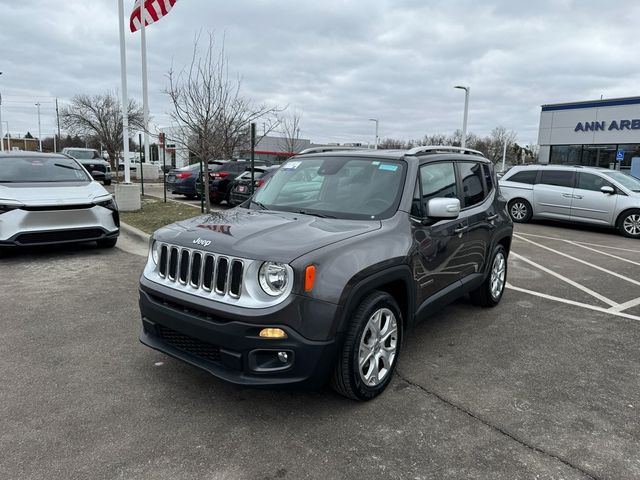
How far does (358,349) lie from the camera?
3070mm

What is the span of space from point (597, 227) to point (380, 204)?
1201 centimetres

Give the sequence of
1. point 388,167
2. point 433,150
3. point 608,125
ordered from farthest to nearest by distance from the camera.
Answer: point 608,125
point 433,150
point 388,167

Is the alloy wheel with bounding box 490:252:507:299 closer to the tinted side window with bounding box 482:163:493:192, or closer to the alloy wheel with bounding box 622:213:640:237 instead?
the tinted side window with bounding box 482:163:493:192

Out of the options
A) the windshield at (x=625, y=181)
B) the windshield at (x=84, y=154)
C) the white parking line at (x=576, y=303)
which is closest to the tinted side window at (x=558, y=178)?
the windshield at (x=625, y=181)

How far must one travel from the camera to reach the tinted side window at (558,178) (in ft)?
41.4

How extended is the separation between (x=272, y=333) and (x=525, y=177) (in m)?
12.7

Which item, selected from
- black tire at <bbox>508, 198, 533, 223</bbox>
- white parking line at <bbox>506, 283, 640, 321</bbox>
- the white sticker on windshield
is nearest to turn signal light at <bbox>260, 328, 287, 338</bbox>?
the white sticker on windshield

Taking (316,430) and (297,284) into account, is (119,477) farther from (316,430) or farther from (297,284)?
(297,284)

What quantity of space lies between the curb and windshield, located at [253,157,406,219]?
5.08m

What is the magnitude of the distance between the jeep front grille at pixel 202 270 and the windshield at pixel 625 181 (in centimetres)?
1216

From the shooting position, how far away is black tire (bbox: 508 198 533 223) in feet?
43.8

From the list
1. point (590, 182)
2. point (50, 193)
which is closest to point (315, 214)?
point (50, 193)

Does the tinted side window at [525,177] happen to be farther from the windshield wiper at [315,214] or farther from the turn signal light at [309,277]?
the turn signal light at [309,277]

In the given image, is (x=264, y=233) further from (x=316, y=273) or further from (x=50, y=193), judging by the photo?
(x=50, y=193)
